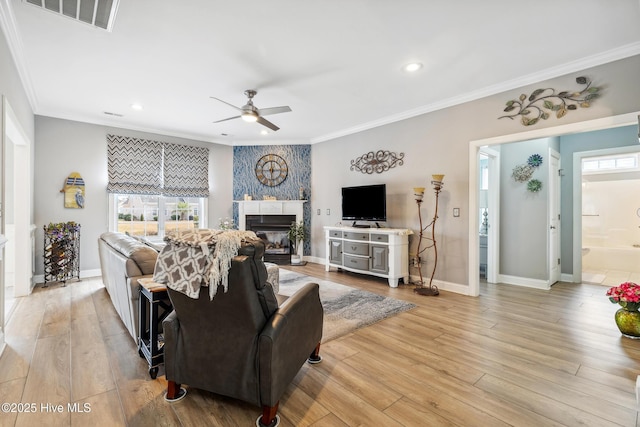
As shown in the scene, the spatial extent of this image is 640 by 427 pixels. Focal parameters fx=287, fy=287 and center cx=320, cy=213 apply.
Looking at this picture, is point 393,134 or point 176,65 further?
point 393,134

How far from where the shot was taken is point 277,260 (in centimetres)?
624

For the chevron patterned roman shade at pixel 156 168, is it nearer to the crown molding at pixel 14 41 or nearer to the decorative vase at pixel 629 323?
the crown molding at pixel 14 41

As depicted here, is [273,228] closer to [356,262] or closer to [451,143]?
[356,262]

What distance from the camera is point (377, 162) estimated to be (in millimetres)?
5203

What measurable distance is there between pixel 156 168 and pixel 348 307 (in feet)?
15.3

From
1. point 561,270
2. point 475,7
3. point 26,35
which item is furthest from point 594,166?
point 26,35

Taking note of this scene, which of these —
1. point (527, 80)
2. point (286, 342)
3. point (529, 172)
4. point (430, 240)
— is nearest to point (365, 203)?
point (430, 240)

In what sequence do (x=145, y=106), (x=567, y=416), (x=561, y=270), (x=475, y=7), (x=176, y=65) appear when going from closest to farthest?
(x=567, y=416), (x=475, y=7), (x=176, y=65), (x=145, y=106), (x=561, y=270)

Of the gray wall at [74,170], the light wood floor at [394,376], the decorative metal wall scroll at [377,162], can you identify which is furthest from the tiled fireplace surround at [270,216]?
the light wood floor at [394,376]

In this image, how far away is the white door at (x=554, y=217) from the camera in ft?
14.4

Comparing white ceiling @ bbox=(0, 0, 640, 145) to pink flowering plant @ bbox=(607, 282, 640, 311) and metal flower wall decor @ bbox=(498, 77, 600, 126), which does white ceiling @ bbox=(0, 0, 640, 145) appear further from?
pink flowering plant @ bbox=(607, 282, 640, 311)

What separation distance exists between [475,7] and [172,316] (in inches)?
123

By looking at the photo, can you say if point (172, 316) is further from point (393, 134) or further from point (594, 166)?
point (594, 166)

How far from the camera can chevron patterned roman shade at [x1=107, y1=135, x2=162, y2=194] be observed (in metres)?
5.19
